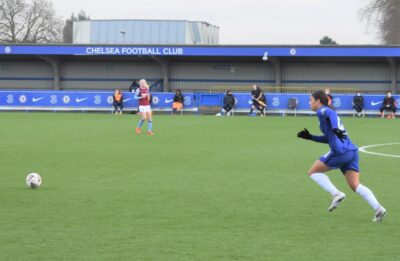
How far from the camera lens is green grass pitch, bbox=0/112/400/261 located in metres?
7.71

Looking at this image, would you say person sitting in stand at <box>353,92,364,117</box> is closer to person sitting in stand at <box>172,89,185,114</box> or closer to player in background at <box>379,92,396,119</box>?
player in background at <box>379,92,396,119</box>

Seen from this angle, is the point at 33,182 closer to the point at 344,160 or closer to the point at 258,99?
the point at 344,160

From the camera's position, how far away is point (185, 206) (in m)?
10.4

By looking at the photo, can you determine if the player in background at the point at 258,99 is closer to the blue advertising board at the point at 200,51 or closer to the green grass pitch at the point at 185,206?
the blue advertising board at the point at 200,51

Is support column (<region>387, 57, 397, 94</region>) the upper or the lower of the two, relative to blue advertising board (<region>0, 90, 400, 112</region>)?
upper

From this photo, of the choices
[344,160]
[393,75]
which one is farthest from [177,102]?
[344,160]

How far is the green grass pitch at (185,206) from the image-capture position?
7711 mm

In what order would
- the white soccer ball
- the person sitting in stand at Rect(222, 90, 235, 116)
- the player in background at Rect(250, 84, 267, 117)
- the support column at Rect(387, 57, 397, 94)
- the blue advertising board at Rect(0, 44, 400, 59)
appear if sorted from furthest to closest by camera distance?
the support column at Rect(387, 57, 397, 94) → the blue advertising board at Rect(0, 44, 400, 59) → the person sitting in stand at Rect(222, 90, 235, 116) → the player in background at Rect(250, 84, 267, 117) → the white soccer ball

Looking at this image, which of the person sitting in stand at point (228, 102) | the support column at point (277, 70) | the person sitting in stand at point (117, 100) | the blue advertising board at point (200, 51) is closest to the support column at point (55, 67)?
→ the blue advertising board at point (200, 51)

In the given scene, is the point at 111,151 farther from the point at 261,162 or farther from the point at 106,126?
the point at 106,126

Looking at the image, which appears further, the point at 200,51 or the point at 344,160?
the point at 200,51

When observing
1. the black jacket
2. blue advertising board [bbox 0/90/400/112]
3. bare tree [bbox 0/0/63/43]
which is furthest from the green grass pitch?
bare tree [bbox 0/0/63/43]

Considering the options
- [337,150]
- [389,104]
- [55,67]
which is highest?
[55,67]

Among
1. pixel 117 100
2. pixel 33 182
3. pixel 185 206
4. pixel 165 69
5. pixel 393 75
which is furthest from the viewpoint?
pixel 165 69
